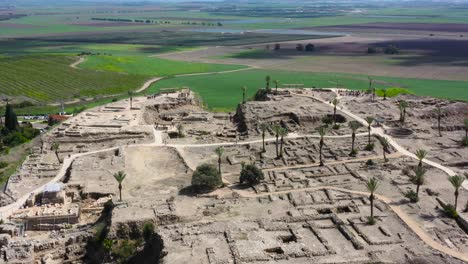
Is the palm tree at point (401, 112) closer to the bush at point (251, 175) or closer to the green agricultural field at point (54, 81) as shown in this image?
the bush at point (251, 175)

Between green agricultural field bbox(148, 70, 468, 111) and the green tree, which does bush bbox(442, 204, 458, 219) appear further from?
the green tree

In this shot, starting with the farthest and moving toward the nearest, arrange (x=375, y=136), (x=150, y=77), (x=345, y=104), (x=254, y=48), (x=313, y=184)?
(x=254, y=48), (x=150, y=77), (x=345, y=104), (x=375, y=136), (x=313, y=184)

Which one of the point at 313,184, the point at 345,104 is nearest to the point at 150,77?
the point at 345,104

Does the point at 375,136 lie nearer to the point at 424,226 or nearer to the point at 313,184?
the point at 313,184

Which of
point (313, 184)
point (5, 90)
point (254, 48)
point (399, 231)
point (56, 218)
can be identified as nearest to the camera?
point (399, 231)

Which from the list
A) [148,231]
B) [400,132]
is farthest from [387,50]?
[148,231]

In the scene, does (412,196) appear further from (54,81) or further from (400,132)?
(54,81)
